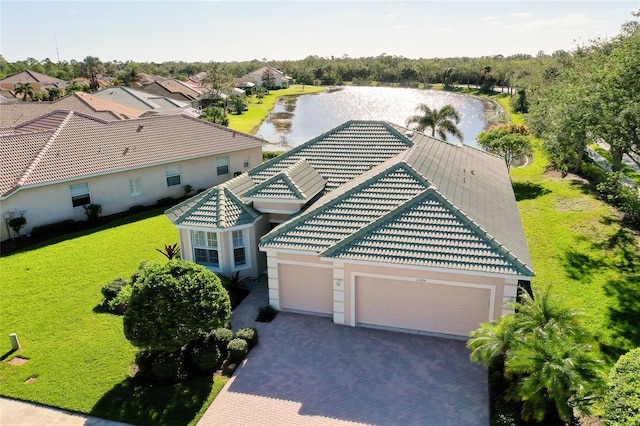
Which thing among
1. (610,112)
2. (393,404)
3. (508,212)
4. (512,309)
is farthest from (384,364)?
(610,112)

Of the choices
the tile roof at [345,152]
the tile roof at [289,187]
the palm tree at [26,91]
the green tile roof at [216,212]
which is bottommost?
the green tile roof at [216,212]

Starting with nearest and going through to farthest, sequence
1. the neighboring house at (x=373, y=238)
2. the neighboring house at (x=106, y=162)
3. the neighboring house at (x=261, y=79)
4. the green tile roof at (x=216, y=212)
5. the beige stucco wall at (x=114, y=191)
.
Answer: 1. the neighboring house at (x=373, y=238)
2. the green tile roof at (x=216, y=212)
3. the beige stucco wall at (x=114, y=191)
4. the neighboring house at (x=106, y=162)
5. the neighboring house at (x=261, y=79)

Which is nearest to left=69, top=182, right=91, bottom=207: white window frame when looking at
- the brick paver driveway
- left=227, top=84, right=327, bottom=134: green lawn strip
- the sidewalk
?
the sidewalk

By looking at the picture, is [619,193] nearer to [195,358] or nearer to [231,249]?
[231,249]

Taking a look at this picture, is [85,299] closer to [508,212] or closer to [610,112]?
[508,212]

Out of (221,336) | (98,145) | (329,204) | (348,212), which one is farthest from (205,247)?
(98,145)

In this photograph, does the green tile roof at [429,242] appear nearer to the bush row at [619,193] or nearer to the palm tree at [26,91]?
the bush row at [619,193]

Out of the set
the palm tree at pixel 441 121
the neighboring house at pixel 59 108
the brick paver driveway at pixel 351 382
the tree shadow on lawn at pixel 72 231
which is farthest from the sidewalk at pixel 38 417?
the palm tree at pixel 441 121
